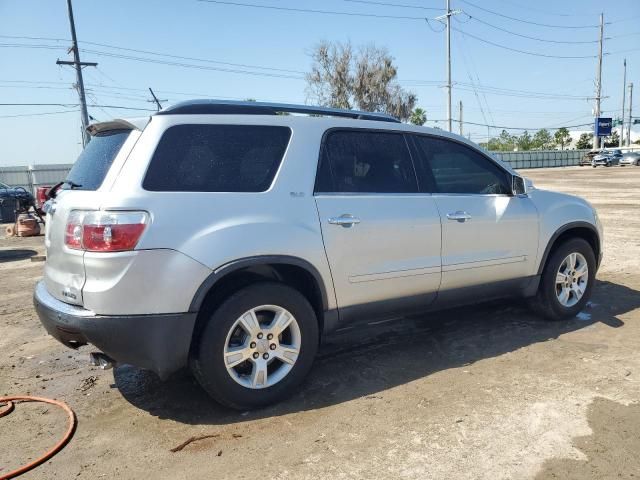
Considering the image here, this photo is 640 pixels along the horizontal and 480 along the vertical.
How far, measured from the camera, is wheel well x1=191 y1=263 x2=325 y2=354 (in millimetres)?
3227

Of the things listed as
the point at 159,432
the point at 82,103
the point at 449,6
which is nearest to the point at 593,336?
the point at 159,432

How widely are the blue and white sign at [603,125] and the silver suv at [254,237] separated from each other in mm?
70823

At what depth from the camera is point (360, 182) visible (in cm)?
381

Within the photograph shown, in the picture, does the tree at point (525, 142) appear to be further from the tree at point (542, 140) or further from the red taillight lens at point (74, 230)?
the red taillight lens at point (74, 230)

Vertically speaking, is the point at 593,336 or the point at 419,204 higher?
the point at 419,204

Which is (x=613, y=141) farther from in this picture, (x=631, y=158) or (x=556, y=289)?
(x=556, y=289)

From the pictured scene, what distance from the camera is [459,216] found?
164 inches

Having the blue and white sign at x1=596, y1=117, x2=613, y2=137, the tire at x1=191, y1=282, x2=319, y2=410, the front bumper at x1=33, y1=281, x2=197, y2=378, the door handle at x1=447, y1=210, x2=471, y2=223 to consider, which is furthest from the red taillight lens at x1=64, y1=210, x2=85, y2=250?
the blue and white sign at x1=596, y1=117, x2=613, y2=137

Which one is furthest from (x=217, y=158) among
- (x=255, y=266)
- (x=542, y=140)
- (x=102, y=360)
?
(x=542, y=140)

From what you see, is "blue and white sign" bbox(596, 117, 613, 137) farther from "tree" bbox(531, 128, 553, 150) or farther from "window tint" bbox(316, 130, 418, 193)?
"window tint" bbox(316, 130, 418, 193)

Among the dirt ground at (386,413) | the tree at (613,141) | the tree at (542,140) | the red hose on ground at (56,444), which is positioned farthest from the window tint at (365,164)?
the tree at (613,141)

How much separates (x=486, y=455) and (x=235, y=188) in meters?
2.10

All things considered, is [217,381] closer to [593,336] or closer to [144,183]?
[144,183]

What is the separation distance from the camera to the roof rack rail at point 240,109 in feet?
10.8
